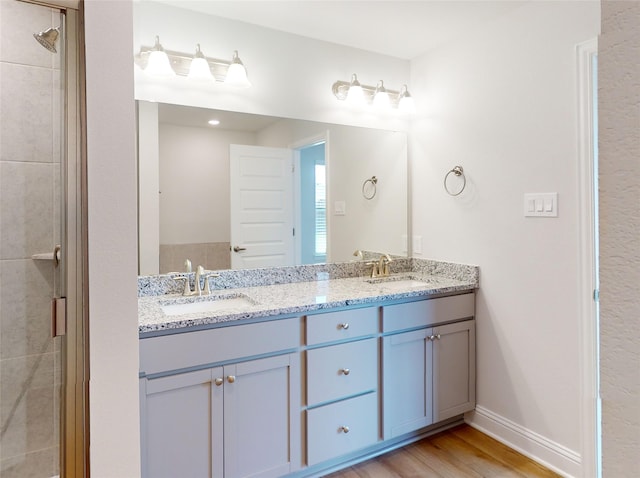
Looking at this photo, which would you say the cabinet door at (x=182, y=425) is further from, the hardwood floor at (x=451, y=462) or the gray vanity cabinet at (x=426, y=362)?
the gray vanity cabinet at (x=426, y=362)

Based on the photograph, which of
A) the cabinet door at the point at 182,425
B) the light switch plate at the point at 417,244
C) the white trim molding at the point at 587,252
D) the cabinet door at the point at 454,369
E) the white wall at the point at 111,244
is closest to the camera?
the white wall at the point at 111,244

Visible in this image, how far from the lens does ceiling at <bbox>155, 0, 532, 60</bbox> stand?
2.12 meters

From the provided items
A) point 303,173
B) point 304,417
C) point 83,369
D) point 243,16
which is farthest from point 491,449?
point 243,16

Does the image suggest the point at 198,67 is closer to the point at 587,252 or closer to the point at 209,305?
the point at 209,305

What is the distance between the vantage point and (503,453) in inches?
86.7

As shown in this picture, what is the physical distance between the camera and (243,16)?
223cm

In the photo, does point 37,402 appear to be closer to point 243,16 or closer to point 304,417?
point 304,417

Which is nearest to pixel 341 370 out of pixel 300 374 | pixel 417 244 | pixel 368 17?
pixel 300 374

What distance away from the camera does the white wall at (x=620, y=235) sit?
0.30m

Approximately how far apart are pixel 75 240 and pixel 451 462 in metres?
2.07

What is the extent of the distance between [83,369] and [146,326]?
0.54m

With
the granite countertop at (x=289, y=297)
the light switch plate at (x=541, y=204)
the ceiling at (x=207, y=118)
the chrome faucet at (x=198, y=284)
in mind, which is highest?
the ceiling at (x=207, y=118)

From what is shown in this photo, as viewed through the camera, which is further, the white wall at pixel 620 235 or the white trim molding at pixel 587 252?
the white trim molding at pixel 587 252

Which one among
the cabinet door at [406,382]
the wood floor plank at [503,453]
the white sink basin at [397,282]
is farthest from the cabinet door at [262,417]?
the wood floor plank at [503,453]
